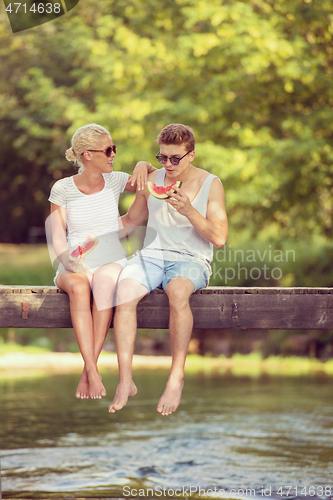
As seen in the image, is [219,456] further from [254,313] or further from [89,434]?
[254,313]

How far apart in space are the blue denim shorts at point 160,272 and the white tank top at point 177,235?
0.15 ft

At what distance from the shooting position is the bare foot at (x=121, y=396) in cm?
383

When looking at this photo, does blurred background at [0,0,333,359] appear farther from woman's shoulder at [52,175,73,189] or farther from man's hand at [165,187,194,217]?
man's hand at [165,187,194,217]

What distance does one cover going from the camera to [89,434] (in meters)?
7.83

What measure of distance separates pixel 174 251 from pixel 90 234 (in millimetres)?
505

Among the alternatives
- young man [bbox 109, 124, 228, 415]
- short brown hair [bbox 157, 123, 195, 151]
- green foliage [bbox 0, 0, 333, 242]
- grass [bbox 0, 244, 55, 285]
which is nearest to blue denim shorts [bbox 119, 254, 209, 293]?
young man [bbox 109, 124, 228, 415]

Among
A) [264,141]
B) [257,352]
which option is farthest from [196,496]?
[264,141]

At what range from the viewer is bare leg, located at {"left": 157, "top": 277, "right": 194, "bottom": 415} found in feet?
12.8

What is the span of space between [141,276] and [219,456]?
3.44 meters

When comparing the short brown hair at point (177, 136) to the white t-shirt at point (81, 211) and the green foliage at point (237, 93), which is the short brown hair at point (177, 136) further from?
the green foliage at point (237, 93)

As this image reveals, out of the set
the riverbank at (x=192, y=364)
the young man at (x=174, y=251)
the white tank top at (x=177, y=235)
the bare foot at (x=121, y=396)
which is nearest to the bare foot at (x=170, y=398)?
the young man at (x=174, y=251)

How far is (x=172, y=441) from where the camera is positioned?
296 inches

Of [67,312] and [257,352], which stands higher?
[67,312]

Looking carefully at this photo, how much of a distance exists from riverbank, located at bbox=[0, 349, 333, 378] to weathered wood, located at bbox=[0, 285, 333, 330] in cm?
737
